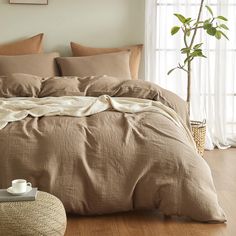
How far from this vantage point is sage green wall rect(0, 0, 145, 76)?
4785 mm

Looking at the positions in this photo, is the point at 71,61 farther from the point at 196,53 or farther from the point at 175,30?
the point at 196,53

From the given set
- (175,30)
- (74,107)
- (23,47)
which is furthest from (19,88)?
(175,30)

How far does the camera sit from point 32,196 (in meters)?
2.20

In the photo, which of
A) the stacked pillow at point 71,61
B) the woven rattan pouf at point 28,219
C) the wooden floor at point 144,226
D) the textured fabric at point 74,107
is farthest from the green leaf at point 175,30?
the woven rattan pouf at point 28,219

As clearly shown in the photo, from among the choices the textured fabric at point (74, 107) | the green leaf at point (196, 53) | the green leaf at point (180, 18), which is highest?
the green leaf at point (180, 18)

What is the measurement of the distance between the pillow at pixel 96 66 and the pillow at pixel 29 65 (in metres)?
0.11

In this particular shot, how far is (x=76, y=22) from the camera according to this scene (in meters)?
4.82

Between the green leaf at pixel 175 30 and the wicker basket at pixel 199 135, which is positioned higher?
the green leaf at pixel 175 30

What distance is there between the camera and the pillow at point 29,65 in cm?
432

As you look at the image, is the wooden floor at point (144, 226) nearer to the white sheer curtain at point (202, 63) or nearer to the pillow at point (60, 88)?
the pillow at point (60, 88)

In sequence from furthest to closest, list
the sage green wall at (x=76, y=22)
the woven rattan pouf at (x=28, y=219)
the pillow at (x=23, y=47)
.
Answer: the sage green wall at (x=76, y=22)
the pillow at (x=23, y=47)
the woven rattan pouf at (x=28, y=219)

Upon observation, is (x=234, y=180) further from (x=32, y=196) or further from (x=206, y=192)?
(x=32, y=196)

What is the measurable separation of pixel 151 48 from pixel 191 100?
68 centimetres

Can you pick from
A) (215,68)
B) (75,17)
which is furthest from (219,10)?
(75,17)
